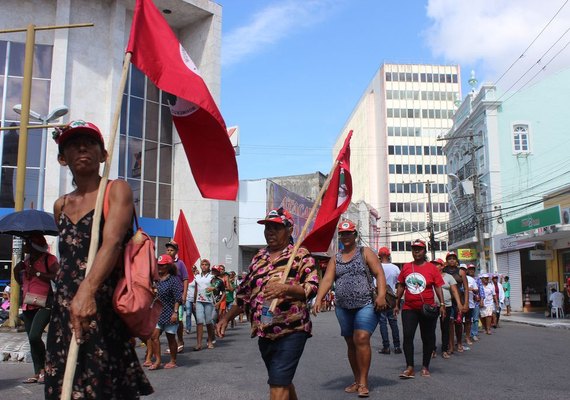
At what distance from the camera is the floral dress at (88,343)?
8.23 ft

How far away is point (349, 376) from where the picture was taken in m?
7.58

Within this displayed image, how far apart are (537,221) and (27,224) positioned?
70.8 feet

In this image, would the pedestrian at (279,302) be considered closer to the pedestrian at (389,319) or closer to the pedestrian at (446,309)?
the pedestrian at (446,309)

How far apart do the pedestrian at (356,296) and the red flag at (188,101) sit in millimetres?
2301

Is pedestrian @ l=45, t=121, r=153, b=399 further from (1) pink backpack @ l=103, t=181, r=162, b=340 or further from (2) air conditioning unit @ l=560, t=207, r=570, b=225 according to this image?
(2) air conditioning unit @ l=560, t=207, r=570, b=225

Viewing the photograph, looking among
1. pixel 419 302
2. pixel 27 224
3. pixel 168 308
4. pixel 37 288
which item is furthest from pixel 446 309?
pixel 27 224

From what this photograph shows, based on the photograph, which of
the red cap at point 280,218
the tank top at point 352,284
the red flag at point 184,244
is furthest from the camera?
the red flag at point 184,244

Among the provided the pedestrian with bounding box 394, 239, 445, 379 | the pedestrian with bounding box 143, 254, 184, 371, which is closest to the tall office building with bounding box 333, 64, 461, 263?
the pedestrian with bounding box 143, 254, 184, 371

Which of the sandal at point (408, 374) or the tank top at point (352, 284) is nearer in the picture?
the tank top at point (352, 284)

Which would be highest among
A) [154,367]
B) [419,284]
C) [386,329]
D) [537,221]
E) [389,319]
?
[537,221]

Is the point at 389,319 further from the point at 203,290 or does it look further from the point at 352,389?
the point at 352,389

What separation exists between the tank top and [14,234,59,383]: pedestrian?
3371 mm

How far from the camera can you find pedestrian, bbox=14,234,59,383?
6.61m

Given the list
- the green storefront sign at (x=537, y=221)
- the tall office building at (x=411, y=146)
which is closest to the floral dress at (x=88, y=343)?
the green storefront sign at (x=537, y=221)
